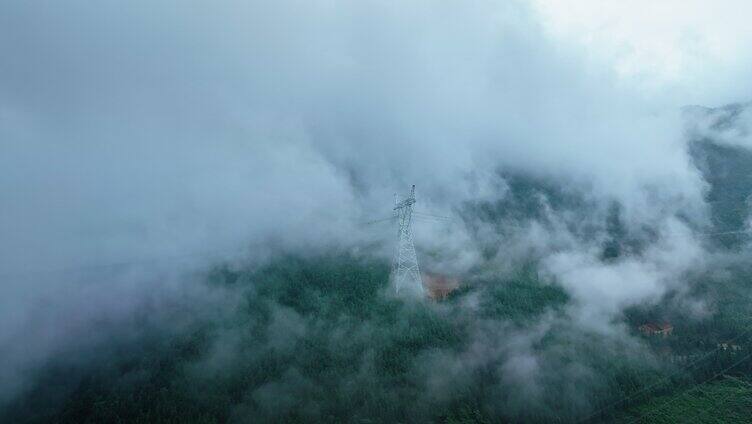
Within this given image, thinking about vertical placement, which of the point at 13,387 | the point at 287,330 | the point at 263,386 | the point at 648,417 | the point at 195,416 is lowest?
the point at 648,417

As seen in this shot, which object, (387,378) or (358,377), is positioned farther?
(387,378)

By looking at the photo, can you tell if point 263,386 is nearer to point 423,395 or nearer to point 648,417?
point 423,395

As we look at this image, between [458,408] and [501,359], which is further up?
[501,359]

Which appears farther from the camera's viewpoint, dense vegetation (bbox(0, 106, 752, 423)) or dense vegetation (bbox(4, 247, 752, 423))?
dense vegetation (bbox(0, 106, 752, 423))

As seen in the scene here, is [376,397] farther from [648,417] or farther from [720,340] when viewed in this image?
[720,340]

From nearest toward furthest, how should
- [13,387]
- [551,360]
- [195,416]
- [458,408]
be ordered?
[195,416] → [458,408] → [13,387] → [551,360]

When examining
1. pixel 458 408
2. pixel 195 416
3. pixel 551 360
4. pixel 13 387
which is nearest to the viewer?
pixel 195 416

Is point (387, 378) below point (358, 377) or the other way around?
below

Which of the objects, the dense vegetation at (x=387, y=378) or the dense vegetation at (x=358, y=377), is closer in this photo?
the dense vegetation at (x=358, y=377)

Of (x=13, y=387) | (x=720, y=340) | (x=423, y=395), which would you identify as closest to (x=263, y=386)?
(x=423, y=395)

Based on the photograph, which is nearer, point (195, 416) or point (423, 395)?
point (195, 416)
